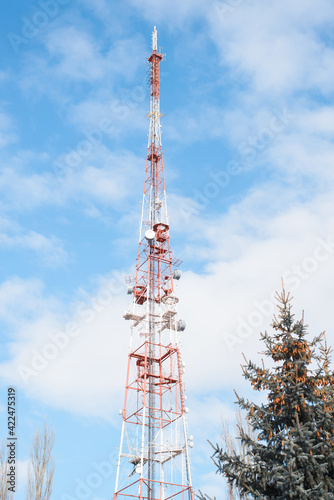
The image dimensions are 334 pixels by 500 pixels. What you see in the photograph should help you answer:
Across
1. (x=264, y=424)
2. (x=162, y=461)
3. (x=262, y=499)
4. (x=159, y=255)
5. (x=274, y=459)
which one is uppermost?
(x=159, y=255)

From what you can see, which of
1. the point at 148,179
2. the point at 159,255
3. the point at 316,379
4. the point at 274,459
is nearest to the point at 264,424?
the point at 274,459

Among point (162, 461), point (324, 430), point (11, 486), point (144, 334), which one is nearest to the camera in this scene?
point (324, 430)

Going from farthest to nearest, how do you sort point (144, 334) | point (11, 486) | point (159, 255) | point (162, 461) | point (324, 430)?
point (159, 255) < point (144, 334) < point (162, 461) < point (11, 486) < point (324, 430)

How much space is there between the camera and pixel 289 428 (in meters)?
10.7

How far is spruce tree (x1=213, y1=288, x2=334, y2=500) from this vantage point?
9.74 m

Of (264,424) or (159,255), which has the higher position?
(159,255)

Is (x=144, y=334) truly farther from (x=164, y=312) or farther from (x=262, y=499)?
(x=262, y=499)

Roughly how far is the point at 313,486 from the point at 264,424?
1506mm

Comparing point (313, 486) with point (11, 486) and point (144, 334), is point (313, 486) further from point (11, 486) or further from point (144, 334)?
point (144, 334)

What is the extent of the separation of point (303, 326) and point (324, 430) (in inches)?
87.0

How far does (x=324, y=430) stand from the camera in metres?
10.5

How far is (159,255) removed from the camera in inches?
1489

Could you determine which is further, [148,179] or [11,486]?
[148,179]

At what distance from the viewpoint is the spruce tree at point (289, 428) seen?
974cm
